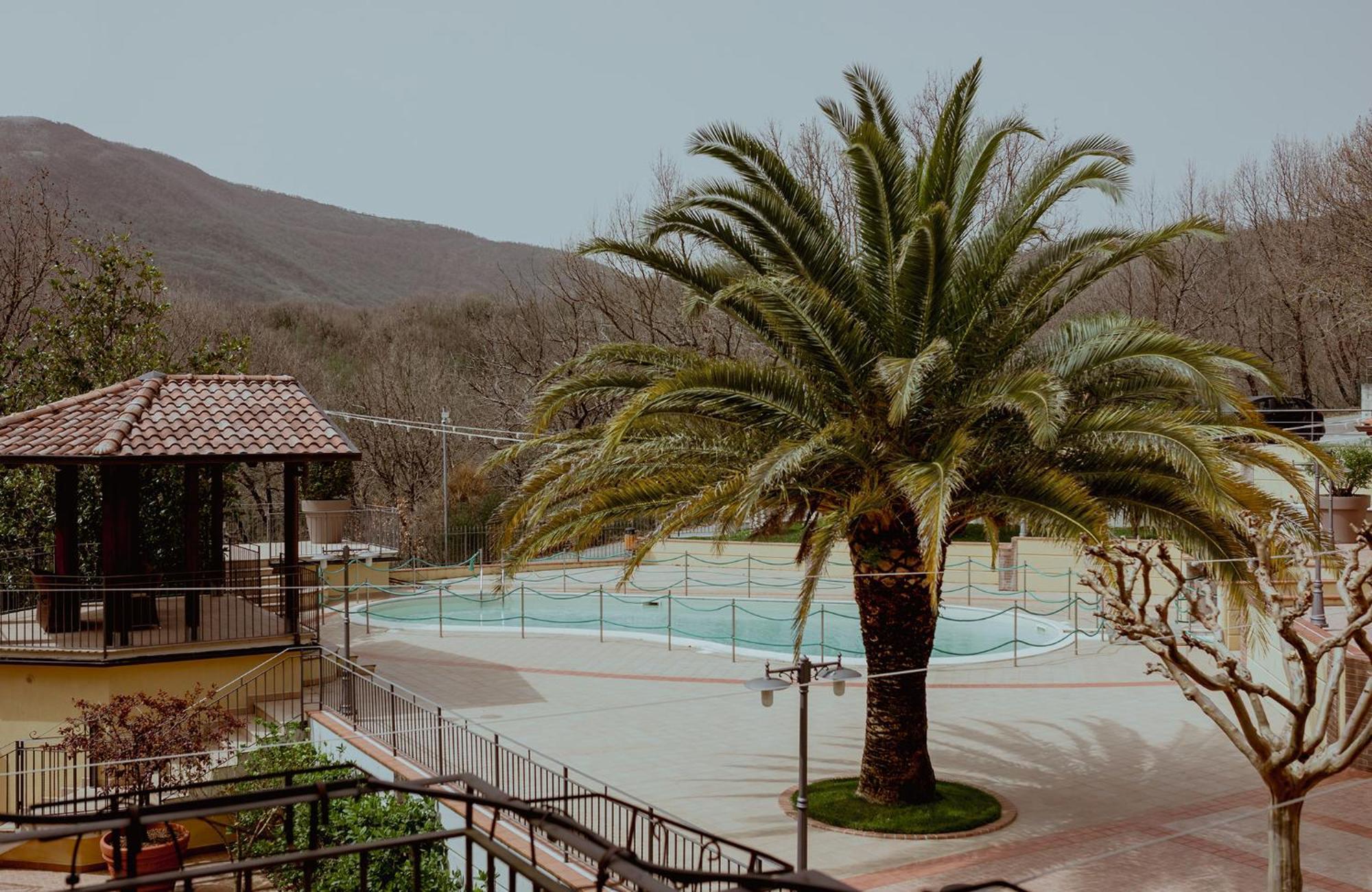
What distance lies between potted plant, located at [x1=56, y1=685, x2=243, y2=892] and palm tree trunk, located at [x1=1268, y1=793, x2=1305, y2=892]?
40.1 ft

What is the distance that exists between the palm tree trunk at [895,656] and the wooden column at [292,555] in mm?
10013

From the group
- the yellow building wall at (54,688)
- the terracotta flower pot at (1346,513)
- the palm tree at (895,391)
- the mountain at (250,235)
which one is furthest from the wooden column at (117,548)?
the mountain at (250,235)

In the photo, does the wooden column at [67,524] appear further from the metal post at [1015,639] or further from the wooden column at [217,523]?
the metal post at [1015,639]

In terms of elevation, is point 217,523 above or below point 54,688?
above

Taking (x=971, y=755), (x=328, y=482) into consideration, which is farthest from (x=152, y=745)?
(x=328, y=482)

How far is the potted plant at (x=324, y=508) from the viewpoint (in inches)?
1331

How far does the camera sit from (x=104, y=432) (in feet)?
62.3

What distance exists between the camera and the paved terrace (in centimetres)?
1254

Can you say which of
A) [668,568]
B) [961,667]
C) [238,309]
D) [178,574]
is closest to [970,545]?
[668,568]

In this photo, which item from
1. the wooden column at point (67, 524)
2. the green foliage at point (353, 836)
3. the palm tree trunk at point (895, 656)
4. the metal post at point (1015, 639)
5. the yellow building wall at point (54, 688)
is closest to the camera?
the green foliage at point (353, 836)

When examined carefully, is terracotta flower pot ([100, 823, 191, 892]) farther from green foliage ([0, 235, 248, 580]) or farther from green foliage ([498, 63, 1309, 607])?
green foliage ([0, 235, 248, 580])

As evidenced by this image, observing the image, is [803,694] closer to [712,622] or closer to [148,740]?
[148,740]

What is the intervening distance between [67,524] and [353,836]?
9250 millimetres

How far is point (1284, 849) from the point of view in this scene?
9969mm
